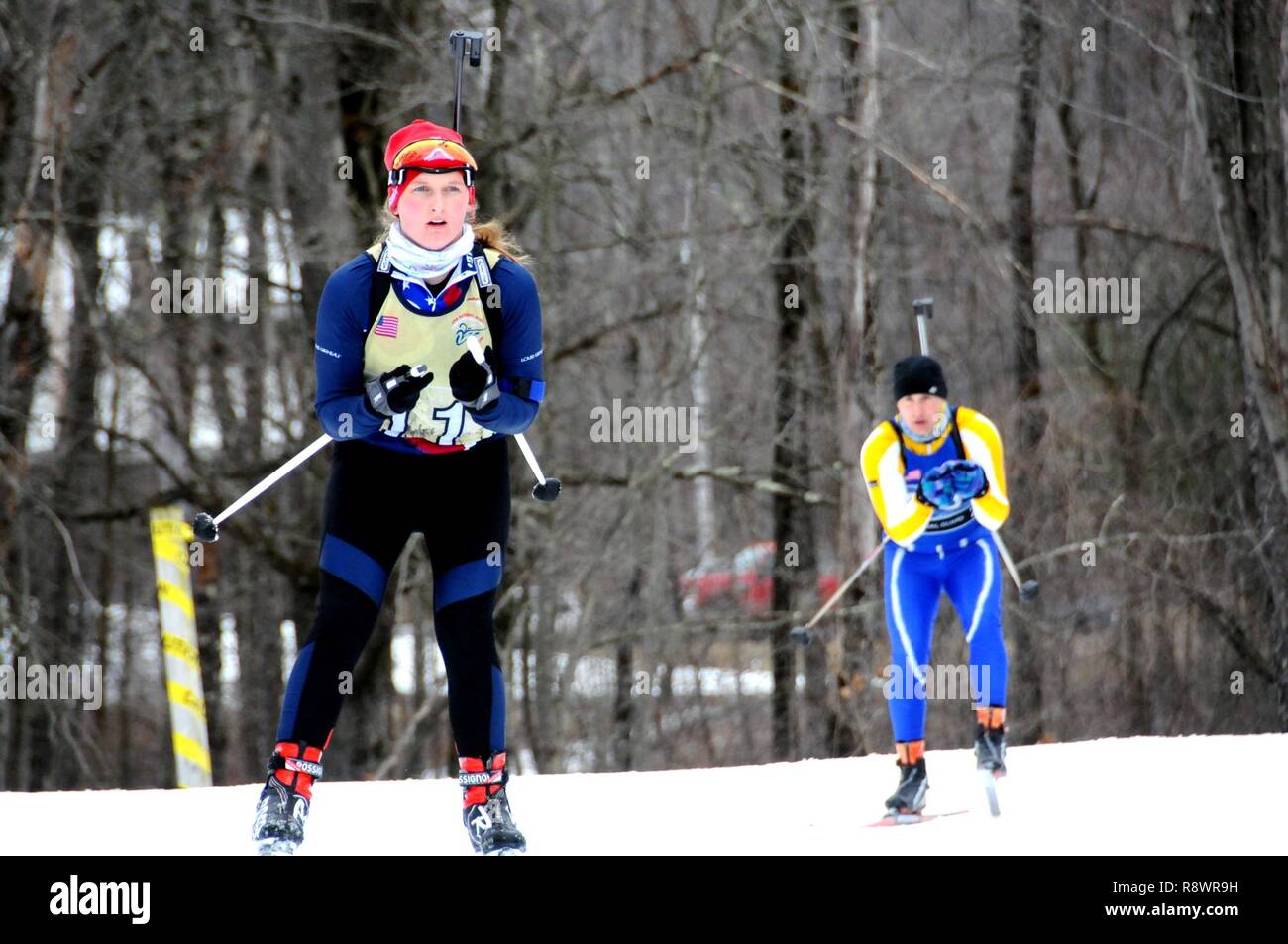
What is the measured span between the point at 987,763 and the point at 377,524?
224 cm

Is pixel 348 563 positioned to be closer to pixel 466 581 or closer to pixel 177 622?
pixel 466 581

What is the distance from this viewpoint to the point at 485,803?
14.3ft

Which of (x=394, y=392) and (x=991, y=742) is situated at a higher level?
(x=394, y=392)

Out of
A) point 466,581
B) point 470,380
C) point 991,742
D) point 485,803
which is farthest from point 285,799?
point 991,742

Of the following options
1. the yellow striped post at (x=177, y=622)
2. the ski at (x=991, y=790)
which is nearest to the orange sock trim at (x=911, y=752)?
the ski at (x=991, y=790)

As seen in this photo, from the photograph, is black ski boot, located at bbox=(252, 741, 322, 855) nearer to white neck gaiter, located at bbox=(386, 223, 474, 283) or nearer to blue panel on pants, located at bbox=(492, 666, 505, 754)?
blue panel on pants, located at bbox=(492, 666, 505, 754)

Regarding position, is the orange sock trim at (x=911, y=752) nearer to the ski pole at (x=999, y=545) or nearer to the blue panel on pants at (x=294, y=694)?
the ski pole at (x=999, y=545)

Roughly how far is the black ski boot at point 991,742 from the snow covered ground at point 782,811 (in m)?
0.16

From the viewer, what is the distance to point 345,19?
Answer: 41.0ft

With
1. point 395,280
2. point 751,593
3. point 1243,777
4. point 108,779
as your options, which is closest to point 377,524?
point 395,280

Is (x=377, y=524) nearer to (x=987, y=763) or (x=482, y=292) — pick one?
(x=482, y=292)

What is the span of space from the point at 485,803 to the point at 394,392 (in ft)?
3.67

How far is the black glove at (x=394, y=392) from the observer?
4.16 m

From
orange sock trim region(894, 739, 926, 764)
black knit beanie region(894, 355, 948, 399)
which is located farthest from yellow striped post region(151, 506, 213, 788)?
black knit beanie region(894, 355, 948, 399)
